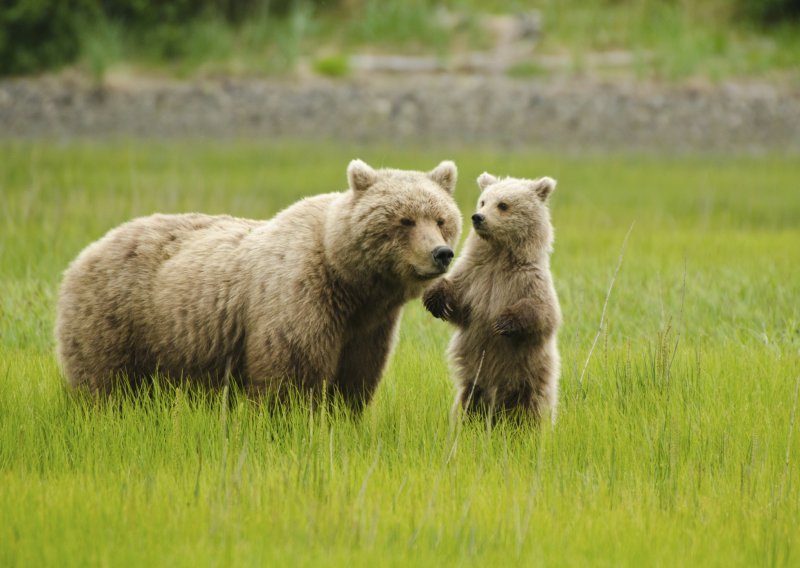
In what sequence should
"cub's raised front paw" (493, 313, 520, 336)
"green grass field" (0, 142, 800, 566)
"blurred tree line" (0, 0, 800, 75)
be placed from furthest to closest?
"blurred tree line" (0, 0, 800, 75)
"cub's raised front paw" (493, 313, 520, 336)
"green grass field" (0, 142, 800, 566)

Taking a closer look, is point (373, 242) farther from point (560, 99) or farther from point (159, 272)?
point (560, 99)

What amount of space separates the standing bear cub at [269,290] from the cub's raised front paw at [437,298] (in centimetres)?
13

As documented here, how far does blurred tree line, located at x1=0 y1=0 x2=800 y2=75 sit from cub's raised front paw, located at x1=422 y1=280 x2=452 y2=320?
1755cm

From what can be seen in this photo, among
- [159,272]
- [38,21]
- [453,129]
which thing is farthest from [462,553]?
[38,21]

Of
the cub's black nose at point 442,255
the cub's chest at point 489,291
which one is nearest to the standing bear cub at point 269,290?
the cub's black nose at point 442,255

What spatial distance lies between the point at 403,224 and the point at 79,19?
20047 mm

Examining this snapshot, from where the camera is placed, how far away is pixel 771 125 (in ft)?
70.7

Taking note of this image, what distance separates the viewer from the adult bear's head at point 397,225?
5305mm

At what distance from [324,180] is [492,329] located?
10.6 metres

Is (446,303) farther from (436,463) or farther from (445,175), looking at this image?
(436,463)

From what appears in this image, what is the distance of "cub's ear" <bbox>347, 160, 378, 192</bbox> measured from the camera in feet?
18.2

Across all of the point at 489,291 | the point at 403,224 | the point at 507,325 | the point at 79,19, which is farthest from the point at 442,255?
the point at 79,19

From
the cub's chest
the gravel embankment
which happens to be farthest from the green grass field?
the gravel embankment

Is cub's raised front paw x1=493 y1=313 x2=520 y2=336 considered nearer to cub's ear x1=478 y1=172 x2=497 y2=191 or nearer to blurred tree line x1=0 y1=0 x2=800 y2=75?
cub's ear x1=478 y1=172 x2=497 y2=191
